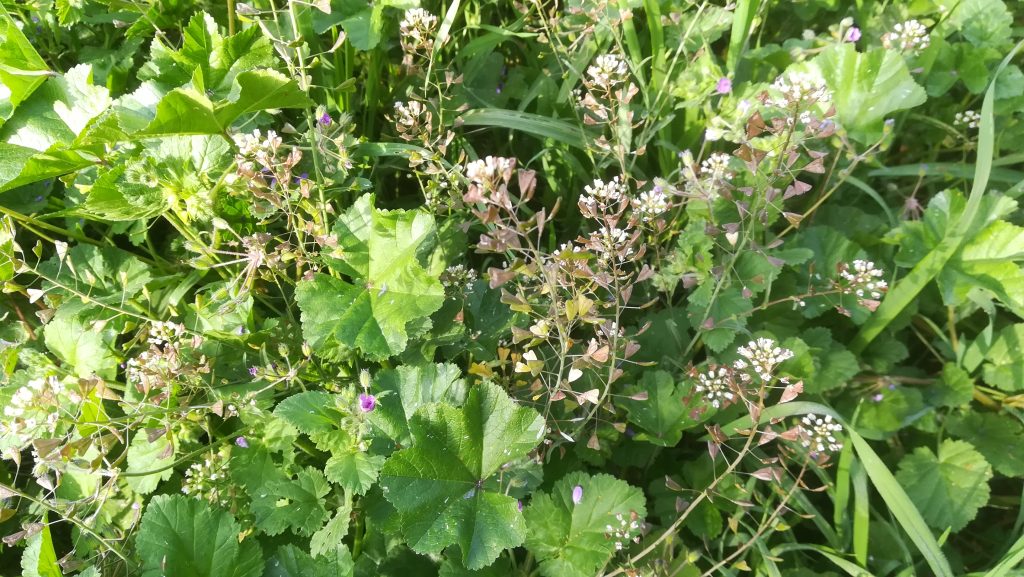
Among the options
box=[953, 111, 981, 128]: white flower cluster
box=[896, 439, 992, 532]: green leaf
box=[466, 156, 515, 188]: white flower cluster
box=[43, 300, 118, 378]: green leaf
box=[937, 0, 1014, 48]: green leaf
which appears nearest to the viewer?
box=[466, 156, 515, 188]: white flower cluster

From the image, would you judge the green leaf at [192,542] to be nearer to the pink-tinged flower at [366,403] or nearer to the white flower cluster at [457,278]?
the pink-tinged flower at [366,403]

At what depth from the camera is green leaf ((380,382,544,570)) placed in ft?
5.15

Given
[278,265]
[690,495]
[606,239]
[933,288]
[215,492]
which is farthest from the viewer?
[933,288]

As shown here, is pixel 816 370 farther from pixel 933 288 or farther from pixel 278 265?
pixel 278 265

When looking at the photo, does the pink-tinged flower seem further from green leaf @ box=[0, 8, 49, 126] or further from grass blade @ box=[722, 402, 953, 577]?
green leaf @ box=[0, 8, 49, 126]

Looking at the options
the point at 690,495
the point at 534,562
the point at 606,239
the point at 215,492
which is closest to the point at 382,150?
the point at 606,239

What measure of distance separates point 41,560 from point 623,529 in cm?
144

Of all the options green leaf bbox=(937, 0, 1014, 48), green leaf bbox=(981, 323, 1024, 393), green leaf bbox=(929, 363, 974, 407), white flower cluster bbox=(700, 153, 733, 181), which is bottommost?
green leaf bbox=(929, 363, 974, 407)

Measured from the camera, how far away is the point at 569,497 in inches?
73.1

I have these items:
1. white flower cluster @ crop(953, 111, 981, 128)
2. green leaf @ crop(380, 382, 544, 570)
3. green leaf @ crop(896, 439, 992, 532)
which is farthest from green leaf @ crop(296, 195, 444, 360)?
white flower cluster @ crop(953, 111, 981, 128)

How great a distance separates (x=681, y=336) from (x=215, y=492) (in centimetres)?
152

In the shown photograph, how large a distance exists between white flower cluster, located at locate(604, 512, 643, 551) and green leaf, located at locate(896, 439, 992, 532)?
3.70ft

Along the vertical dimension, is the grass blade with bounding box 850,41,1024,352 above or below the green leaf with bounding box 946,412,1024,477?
above

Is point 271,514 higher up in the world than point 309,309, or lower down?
lower down
